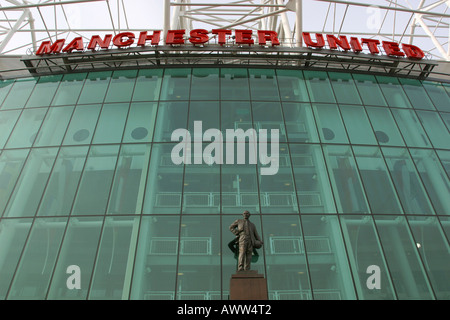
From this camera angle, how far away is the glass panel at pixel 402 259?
18.5 metres

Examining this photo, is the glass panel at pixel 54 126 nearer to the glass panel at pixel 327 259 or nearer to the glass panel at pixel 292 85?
the glass panel at pixel 292 85

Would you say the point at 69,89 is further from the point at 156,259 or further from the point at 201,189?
the point at 156,259

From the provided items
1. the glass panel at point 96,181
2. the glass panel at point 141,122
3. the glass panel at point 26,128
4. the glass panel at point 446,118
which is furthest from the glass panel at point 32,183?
the glass panel at point 446,118

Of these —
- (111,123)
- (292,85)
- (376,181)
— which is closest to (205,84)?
(292,85)

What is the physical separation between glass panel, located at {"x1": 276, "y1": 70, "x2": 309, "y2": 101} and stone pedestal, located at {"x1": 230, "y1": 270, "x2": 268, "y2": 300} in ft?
46.3

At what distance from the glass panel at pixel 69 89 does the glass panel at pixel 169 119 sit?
22.1 feet

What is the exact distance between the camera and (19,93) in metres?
28.0

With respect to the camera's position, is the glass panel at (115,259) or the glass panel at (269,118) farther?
the glass panel at (269,118)

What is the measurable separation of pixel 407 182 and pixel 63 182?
21281 millimetres

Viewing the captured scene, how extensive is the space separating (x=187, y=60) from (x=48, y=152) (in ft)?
39.5

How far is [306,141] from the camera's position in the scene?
24234 millimetres

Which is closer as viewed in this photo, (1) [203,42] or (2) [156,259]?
(2) [156,259]

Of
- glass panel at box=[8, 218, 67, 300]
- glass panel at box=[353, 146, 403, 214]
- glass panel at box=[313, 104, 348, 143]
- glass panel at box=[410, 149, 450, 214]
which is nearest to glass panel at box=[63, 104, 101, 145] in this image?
glass panel at box=[8, 218, 67, 300]
